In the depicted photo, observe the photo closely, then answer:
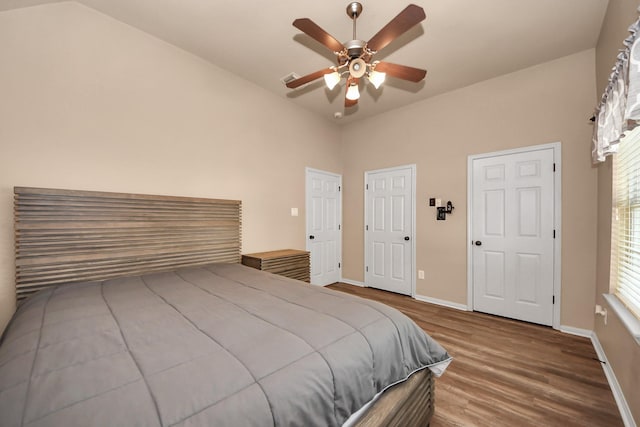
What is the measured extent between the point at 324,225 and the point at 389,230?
1.11 m

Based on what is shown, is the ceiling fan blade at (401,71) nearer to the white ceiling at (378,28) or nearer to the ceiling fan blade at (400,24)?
the ceiling fan blade at (400,24)

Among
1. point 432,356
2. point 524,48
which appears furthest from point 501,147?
point 432,356

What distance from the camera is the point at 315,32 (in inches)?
70.2

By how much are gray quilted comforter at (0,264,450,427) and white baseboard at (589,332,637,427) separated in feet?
4.10

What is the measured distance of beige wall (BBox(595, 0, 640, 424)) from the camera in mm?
1592

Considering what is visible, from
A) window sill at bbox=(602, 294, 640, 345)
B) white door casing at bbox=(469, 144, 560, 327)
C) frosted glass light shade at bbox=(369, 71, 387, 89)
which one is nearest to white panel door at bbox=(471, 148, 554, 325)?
white door casing at bbox=(469, 144, 560, 327)

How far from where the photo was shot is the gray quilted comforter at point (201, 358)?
747 mm

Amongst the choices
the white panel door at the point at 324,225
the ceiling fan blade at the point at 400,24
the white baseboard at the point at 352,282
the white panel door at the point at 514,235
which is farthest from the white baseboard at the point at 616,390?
the white panel door at the point at 324,225

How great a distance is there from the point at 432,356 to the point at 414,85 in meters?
3.25

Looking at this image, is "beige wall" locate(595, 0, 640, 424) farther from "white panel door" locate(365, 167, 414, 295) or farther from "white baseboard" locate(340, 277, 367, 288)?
"white baseboard" locate(340, 277, 367, 288)

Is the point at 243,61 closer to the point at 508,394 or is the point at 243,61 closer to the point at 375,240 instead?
the point at 375,240

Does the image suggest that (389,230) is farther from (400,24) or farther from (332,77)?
(400,24)

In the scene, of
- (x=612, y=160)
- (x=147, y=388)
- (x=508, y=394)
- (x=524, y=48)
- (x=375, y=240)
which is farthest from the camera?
(x=375, y=240)

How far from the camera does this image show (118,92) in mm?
2406
